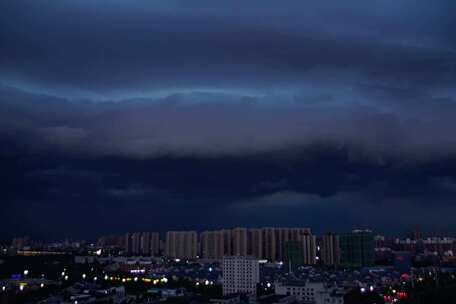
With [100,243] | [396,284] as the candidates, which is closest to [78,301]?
[396,284]

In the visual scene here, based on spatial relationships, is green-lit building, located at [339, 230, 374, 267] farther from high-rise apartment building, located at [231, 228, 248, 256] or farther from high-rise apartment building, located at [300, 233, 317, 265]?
high-rise apartment building, located at [231, 228, 248, 256]

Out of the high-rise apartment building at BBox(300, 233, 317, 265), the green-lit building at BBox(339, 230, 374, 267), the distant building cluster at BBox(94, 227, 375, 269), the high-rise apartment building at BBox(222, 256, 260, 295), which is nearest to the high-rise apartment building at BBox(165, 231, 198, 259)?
the distant building cluster at BBox(94, 227, 375, 269)

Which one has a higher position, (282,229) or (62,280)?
(282,229)

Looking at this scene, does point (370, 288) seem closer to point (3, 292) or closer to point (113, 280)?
point (113, 280)

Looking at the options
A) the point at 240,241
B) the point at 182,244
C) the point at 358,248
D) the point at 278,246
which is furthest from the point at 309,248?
the point at 182,244

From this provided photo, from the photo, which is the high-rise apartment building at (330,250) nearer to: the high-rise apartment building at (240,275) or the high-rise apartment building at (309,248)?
the high-rise apartment building at (309,248)

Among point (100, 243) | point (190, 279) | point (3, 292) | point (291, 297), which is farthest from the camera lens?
point (100, 243)

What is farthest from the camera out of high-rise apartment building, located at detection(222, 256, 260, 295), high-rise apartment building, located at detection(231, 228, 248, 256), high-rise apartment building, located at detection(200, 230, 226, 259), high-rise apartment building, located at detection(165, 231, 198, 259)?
high-rise apartment building, located at detection(165, 231, 198, 259)
